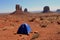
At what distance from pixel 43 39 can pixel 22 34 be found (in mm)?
3441

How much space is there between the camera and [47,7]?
363 feet

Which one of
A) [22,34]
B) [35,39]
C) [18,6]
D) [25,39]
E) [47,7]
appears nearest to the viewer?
[35,39]

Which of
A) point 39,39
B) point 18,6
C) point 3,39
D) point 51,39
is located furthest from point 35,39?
point 18,6

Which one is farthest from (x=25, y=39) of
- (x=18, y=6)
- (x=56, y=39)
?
(x=18, y=6)

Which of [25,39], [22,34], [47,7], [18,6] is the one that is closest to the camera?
[25,39]

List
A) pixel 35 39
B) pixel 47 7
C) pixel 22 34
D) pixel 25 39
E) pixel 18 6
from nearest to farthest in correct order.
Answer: pixel 35 39
pixel 25 39
pixel 22 34
pixel 18 6
pixel 47 7

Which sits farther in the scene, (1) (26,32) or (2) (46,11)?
(2) (46,11)

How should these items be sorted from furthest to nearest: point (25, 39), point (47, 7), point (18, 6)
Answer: point (47, 7), point (18, 6), point (25, 39)

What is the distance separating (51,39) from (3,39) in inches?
174

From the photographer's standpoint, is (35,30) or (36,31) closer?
(36,31)

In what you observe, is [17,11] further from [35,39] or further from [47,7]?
Result: [35,39]

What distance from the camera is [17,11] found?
9112 centimetres

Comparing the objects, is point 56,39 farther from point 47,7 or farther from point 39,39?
point 47,7

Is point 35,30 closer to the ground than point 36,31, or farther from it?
closer to the ground
